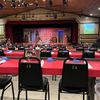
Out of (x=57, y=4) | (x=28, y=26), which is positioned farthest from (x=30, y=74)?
(x=28, y=26)

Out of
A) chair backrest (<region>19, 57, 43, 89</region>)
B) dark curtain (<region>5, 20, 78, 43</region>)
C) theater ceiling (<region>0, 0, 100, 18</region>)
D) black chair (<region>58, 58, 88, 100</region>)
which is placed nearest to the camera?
black chair (<region>58, 58, 88, 100</region>)

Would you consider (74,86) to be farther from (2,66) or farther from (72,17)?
(72,17)

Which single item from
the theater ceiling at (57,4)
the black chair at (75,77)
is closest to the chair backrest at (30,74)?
the black chair at (75,77)

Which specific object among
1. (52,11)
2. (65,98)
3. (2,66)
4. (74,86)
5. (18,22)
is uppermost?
A: (52,11)

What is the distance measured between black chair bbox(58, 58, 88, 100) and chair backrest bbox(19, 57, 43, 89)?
34cm

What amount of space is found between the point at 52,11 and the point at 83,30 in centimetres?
344

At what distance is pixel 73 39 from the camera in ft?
53.6

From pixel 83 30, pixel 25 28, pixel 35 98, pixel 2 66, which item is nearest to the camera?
pixel 2 66

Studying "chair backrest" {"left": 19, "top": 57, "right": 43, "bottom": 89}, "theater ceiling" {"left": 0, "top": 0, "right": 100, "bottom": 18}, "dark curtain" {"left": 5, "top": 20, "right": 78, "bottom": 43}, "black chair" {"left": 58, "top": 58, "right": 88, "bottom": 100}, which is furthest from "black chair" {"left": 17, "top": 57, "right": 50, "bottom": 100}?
"dark curtain" {"left": 5, "top": 20, "right": 78, "bottom": 43}

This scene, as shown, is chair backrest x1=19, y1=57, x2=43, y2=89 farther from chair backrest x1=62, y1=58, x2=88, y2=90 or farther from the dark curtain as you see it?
the dark curtain

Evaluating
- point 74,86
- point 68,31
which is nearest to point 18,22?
point 68,31

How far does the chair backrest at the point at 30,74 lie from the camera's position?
244 centimetres

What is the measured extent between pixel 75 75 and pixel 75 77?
0.03 meters

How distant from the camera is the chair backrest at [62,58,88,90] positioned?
7.66ft
